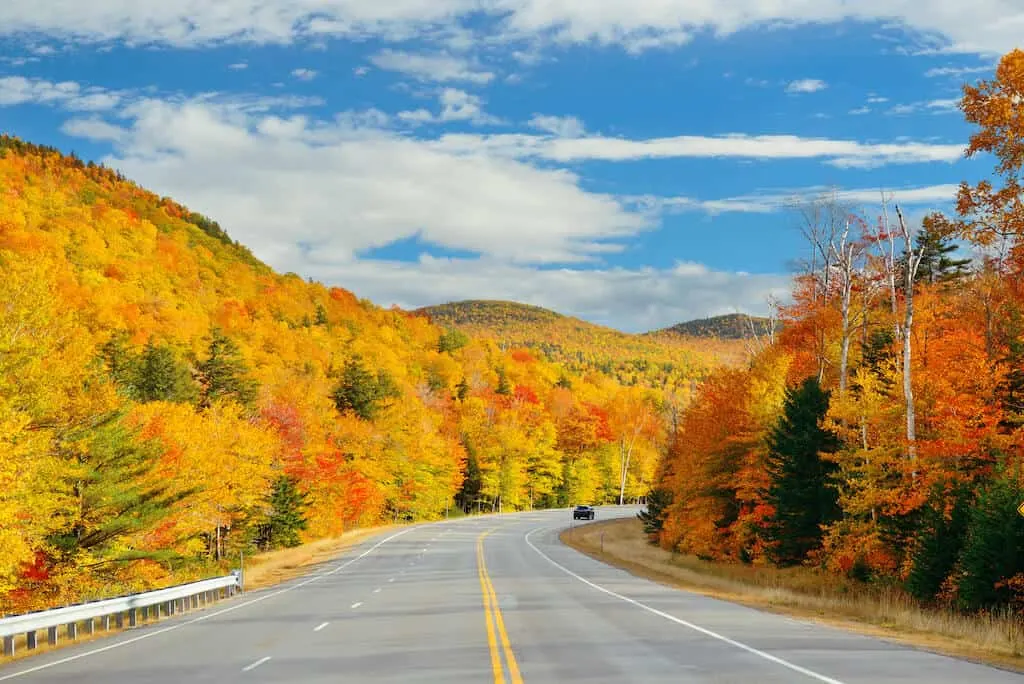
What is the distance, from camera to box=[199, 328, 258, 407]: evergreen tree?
266 ft

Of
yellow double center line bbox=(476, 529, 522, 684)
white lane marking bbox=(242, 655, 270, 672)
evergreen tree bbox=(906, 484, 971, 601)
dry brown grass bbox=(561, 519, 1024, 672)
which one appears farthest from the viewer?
evergreen tree bbox=(906, 484, 971, 601)

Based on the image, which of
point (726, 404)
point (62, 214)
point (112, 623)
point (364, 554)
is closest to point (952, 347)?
point (726, 404)

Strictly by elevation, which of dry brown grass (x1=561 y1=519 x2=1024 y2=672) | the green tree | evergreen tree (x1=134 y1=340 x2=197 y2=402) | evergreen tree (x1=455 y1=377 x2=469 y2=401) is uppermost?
the green tree

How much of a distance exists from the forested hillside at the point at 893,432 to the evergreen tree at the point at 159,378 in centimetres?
3869

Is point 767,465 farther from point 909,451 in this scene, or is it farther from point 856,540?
point 909,451

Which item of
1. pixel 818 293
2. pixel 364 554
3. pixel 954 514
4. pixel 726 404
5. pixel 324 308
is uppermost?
pixel 324 308

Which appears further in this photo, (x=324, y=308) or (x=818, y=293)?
(x=324, y=308)

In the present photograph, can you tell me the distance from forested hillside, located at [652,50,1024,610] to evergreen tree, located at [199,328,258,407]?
39295mm

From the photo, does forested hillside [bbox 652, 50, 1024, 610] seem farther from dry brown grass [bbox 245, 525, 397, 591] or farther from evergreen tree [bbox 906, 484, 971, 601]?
dry brown grass [bbox 245, 525, 397, 591]

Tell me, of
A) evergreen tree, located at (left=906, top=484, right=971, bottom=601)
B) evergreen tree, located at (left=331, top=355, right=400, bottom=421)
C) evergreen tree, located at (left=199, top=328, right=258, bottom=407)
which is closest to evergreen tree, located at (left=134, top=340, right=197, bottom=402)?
evergreen tree, located at (left=199, top=328, right=258, bottom=407)

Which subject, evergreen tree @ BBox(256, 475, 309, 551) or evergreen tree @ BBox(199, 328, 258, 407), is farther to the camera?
evergreen tree @ BBox(199, 328, 258, 407)

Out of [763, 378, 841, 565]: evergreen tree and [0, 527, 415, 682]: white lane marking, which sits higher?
[763, 378, 841, 565]: evergreen tree

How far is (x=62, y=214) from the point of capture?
164250 mm

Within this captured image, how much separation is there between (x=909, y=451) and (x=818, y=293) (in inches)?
678
